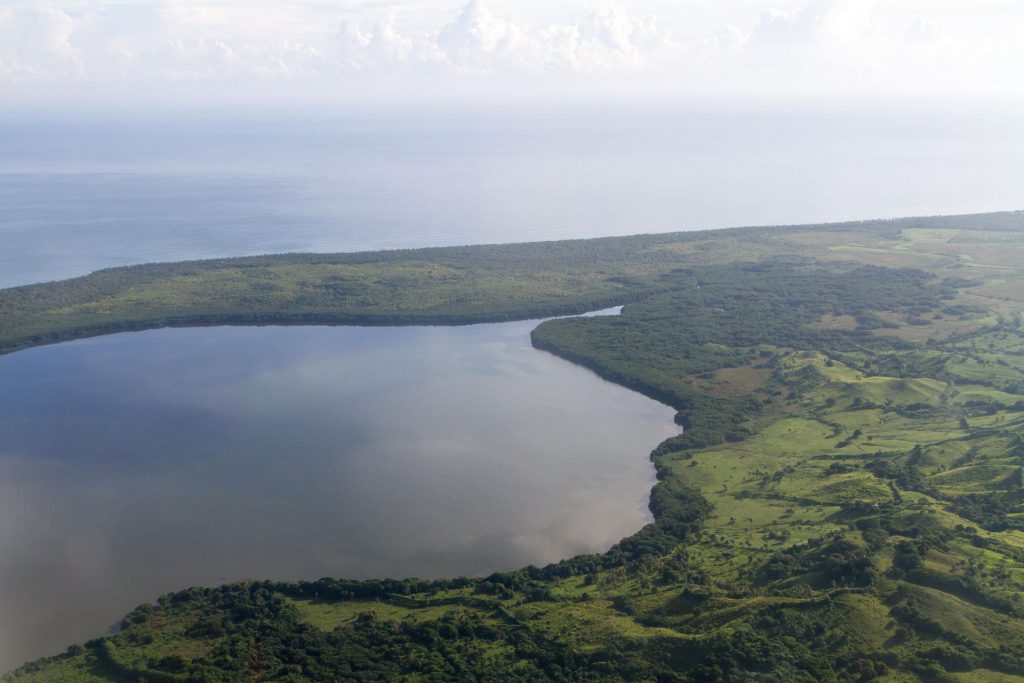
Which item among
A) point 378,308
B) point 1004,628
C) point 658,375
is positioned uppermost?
point 378,308

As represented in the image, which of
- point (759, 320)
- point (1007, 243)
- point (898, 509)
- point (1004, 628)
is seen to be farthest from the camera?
point (1007, 243)

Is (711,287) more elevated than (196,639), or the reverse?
(711,287)

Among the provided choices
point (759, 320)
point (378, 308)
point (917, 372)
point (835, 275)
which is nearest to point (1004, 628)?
point (917, 372)

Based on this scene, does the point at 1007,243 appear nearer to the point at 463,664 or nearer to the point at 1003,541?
the point at 1003,541

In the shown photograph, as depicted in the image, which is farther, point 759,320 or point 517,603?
point 759,320

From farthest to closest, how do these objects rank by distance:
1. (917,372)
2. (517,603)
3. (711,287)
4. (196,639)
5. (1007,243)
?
(1007,243) < (711,287) < (917,372) < (517,603) < (196,639)

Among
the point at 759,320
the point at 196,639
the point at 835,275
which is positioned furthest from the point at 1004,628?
the point at 835,275
